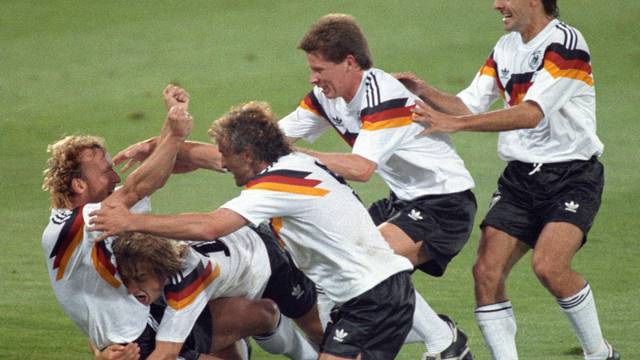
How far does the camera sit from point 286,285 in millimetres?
7156

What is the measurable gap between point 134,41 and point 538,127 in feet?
33.8

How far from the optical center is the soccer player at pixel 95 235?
21.4ft

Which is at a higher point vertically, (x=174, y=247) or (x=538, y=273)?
(x=174, y=247)

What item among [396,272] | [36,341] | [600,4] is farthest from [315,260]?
[600,4]

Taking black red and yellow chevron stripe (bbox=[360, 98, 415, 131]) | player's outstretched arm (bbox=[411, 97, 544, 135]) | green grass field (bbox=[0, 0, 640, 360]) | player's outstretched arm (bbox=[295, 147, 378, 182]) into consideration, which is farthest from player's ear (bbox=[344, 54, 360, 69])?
green grass field (bbox=[0, 0, 640, 360])

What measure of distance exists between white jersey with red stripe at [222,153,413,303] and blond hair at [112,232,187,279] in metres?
0.58

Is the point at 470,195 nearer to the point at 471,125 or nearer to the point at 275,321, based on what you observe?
the point at 471,125

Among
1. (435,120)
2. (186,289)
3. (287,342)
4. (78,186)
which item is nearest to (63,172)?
(78,186)

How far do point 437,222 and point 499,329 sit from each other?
0.68 meters

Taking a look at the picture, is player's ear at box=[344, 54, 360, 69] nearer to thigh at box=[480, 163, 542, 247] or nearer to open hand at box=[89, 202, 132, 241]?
thigh at box=[480, 163, 542, 247]

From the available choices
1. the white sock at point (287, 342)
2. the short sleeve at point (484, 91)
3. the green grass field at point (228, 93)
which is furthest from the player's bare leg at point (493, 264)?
the white sock at point (287, 342)

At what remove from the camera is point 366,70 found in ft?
23.6

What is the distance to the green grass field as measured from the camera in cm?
879

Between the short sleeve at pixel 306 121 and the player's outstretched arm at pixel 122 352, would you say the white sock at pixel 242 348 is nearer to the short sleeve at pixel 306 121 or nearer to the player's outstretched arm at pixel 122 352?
the player's outstretched arm at pixel 122 352
